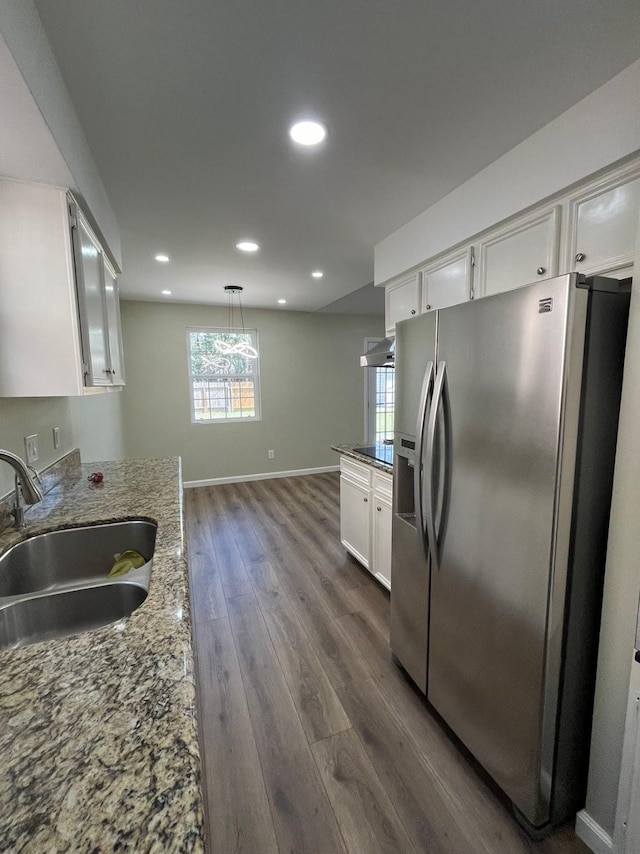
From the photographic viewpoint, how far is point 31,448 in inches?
69.3

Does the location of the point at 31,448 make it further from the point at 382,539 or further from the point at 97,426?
the point at 382,539

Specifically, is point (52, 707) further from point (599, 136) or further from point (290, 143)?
point (599, 136)

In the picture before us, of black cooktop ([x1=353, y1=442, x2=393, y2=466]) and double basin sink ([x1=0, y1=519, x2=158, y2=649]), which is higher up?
black cooktop ([x1=353, y1=442, x2=393, y2=466])

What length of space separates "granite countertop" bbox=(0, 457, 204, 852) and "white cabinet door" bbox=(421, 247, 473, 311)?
6.61 feet

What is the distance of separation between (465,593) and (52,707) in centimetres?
126

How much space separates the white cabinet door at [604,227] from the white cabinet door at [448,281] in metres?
0.57

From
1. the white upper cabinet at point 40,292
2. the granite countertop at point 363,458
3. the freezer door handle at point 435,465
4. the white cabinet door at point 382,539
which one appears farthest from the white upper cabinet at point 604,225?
the white upper cabinet at point 40,292

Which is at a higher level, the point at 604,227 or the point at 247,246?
the point at 247,246

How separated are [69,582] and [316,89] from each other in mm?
2100

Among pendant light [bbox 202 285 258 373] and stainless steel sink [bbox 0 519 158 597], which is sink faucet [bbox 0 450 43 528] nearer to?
stainless steel sink [bbox 0 519 158 597]

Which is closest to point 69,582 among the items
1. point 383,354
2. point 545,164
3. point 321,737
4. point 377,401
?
point 321,737

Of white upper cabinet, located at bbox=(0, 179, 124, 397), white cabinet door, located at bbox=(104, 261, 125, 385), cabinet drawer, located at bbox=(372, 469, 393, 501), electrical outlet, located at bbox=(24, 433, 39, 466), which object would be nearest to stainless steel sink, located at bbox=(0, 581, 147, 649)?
white upper cabinet, located at bbox=(0, 179, 124, 397)

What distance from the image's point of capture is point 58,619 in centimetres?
108

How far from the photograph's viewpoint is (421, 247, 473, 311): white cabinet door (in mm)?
2033
